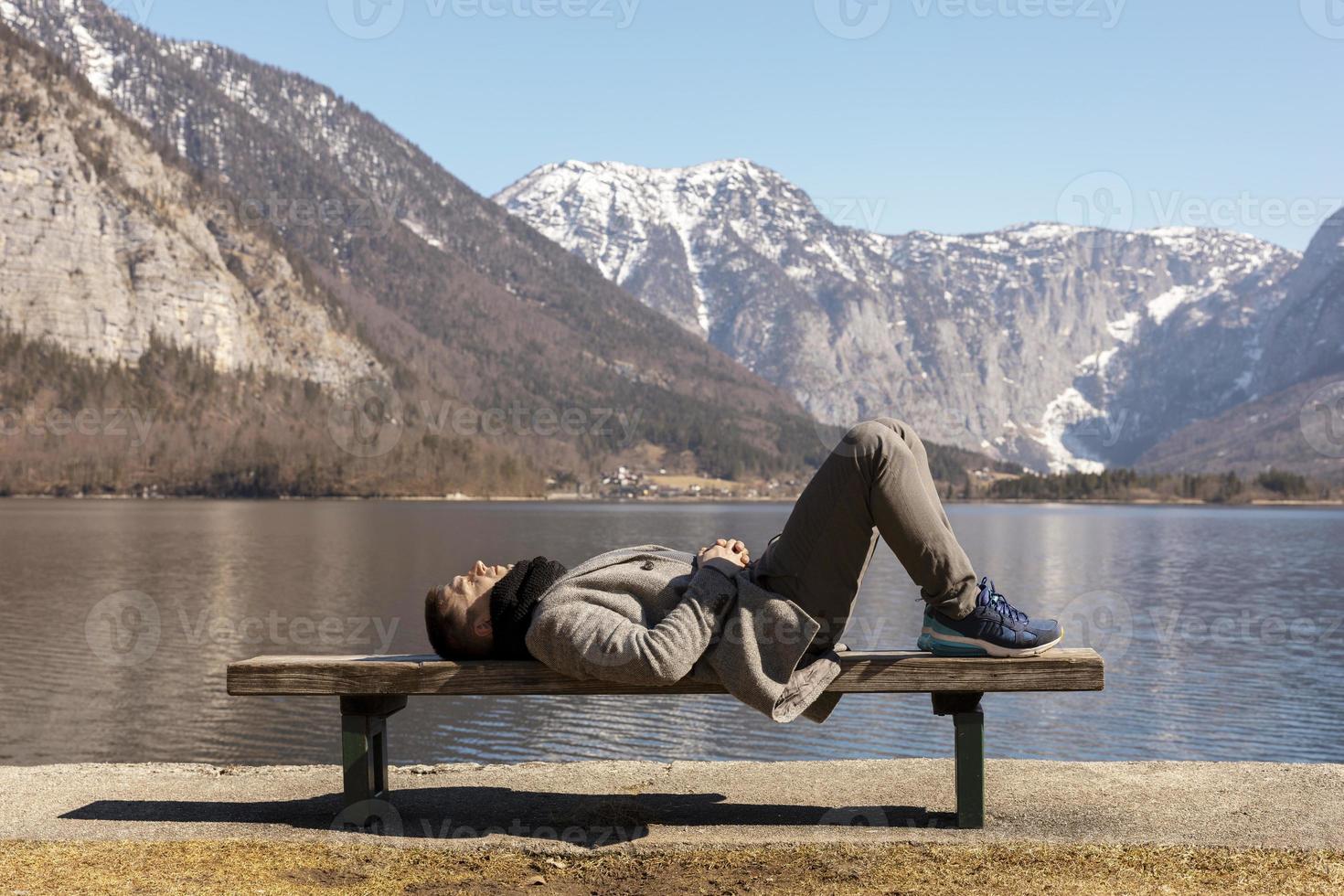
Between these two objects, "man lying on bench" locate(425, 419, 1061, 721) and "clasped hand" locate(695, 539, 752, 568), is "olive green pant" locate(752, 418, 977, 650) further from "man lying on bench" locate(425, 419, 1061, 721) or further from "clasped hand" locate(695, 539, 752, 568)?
"clasped hand" locate(695, 539, 752, 568)

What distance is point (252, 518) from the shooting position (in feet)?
412

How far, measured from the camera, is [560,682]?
7273 millimetres

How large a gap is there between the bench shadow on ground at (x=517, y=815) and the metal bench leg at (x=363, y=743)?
0.11 m

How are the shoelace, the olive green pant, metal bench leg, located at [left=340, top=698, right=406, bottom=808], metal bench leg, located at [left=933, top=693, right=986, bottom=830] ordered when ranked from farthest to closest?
1. metal bench leg, located at [left=340, top=698, right=406, bottom=808]
2. metal bench leg, located at [left=933, top=693, right=986, bottom=830]
3. the shoelace
4. the olive green pant

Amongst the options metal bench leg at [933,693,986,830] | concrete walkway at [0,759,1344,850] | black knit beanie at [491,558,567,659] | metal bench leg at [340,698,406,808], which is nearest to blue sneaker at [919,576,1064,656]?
metal bench leg at [933,693,986,830]

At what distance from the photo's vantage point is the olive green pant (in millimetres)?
6789

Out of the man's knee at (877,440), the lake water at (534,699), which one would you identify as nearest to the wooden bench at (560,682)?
the man's knee at (877,440)

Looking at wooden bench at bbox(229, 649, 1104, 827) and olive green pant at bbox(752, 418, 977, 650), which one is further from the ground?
olive green pant at bbox(752, 418, 977, 650)

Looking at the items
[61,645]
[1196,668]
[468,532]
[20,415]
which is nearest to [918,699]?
[1196,668]

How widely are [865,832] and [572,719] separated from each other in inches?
580

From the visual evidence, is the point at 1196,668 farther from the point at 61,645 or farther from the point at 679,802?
the point at 61,645

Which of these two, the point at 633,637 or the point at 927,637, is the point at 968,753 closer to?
the point at 927,637

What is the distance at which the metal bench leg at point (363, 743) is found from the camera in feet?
26.3

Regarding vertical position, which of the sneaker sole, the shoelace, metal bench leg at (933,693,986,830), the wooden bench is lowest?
metal bench leg at (933,693,986,830)
